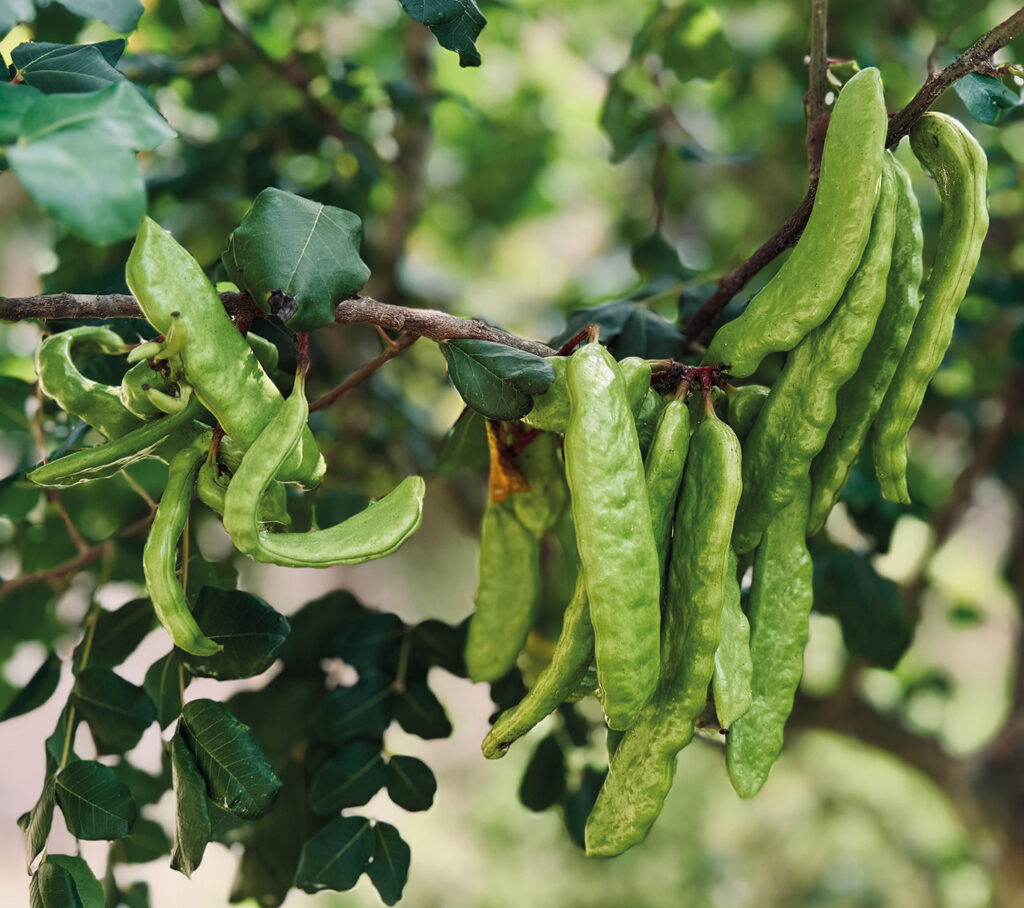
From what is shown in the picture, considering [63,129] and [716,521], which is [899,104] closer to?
[716,521]

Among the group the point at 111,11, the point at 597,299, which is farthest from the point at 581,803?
the point at 597,299

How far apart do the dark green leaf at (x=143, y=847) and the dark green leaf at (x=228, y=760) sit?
0.26 metres

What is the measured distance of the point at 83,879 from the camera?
621 millimetres

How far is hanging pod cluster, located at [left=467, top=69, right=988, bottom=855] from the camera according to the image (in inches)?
21.0

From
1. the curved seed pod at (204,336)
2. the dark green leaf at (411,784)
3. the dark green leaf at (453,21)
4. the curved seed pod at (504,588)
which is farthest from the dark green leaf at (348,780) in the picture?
the dark green leaf at (453,21)

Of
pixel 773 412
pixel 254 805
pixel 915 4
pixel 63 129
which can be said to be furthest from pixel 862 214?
pixel 915 4

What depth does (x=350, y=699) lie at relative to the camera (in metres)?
0.83

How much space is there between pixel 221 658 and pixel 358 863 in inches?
8.7

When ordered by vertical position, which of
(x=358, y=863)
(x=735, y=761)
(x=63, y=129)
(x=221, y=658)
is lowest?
(x=358, y=863)

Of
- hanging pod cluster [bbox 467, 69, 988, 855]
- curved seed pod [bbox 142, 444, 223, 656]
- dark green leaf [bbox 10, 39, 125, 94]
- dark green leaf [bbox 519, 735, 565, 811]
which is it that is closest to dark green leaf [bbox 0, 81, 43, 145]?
dark green leaf [bbox 10, 39, 125, 94]

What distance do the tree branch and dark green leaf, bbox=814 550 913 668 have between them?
1.91ft

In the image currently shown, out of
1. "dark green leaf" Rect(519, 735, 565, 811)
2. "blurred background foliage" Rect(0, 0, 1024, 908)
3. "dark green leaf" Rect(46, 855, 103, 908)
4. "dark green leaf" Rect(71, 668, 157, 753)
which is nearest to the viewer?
"dark green leaf" Rect(46, 855, 103, 908)

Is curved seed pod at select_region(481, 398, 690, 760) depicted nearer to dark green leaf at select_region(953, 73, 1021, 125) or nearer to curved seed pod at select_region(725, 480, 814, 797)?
curved seed pod at select_region(725, 480, 814, 797)

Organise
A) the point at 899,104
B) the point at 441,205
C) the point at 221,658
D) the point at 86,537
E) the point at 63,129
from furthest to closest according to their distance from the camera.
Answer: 1. the point at 441,205
2. the point at 899,104
3. the point at 86,537
4. the point at 221,658
5. the point at 63,129
